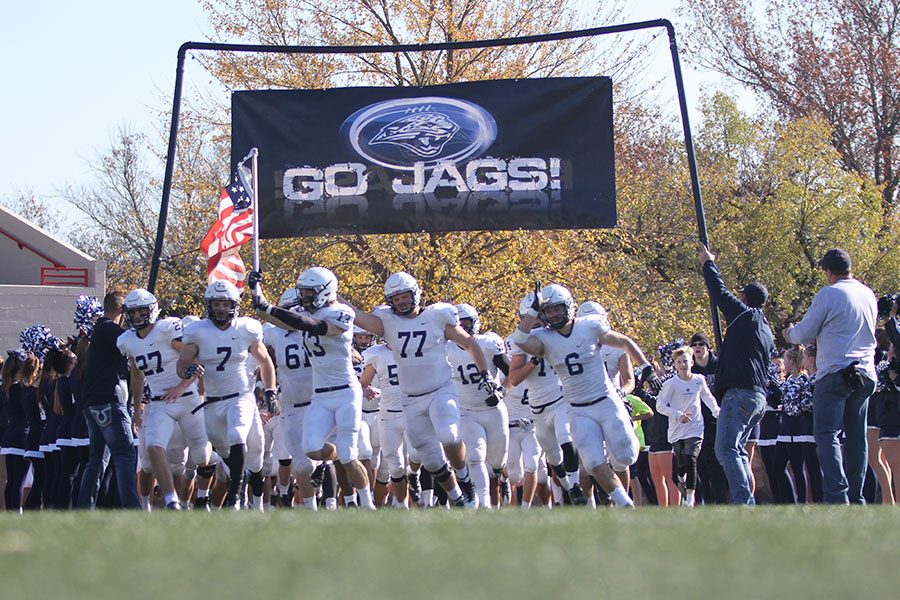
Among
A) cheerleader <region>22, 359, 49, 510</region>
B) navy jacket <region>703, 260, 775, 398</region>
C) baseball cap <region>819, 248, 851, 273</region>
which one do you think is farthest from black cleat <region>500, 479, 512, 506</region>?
baseball cap <region>819, 248, 851, 273</region>

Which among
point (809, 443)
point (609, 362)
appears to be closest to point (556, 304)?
point (609, 362)

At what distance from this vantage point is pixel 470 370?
14133 mm

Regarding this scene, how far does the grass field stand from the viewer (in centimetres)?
502

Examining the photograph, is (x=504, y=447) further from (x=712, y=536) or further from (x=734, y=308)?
(x=712, y=536)

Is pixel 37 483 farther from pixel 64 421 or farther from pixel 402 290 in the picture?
pixel 402 290

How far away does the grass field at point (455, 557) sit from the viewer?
5020 millimetres

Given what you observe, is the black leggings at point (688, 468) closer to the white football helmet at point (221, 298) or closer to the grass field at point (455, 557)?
the white football helmet at point (221, 298)

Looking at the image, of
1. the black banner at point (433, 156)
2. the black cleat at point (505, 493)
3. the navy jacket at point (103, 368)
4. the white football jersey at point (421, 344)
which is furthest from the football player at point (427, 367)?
the black banner at point (433, 156)

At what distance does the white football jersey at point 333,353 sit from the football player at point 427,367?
1.65 feet

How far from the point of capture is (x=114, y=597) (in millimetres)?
4883

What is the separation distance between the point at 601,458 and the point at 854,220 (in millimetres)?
26884

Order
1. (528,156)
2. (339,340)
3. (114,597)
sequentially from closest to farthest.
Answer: (114,597) < (339,340) < (528,156)

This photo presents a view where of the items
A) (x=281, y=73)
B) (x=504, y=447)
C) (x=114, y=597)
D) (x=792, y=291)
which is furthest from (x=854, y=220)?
(x=114, y=597)

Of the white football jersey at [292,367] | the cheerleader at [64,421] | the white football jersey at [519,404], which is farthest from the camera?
the white football jersey at [519,404]
